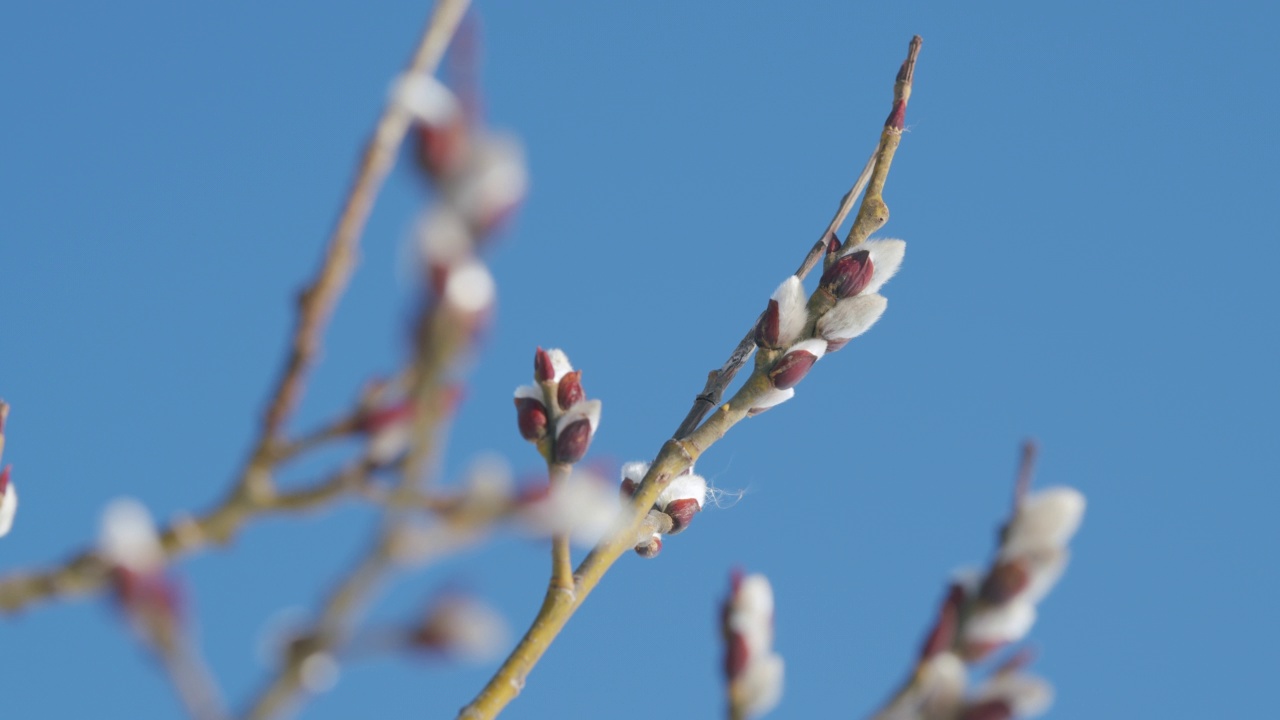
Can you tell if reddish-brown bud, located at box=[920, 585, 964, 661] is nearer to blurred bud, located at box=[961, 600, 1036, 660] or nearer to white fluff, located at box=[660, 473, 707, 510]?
blurred bud, located at box=[961, 600, 1036, 660]

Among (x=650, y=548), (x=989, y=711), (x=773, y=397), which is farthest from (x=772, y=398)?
(x=989, y=711)

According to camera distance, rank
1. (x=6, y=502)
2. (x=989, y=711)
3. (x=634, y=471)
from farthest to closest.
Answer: (x=634, y=471) < (x=6, y=502) < (x=989, y=711)

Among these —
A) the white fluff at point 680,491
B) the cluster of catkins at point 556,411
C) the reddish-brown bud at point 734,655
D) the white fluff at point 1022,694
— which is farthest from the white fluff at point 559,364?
the white fluff at point 1022,694

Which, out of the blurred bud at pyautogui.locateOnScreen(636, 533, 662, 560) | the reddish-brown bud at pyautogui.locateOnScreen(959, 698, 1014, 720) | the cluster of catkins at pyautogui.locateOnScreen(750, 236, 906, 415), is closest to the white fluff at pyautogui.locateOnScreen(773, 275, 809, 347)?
the cluster of catkins at pyautogui.locateOnScreen(750, 236, 906, 415)

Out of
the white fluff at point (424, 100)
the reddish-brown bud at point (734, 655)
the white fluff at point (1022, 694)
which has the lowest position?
the white fluff at point (1022, 694)

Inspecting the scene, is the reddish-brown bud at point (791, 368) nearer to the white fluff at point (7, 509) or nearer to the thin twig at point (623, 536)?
the thin twig at point (623, 536)

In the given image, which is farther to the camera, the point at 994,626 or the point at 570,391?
the point at 570,391

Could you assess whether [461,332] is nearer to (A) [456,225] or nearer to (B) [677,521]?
(A) [456,225]

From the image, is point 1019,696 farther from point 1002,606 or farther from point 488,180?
point 488,180
